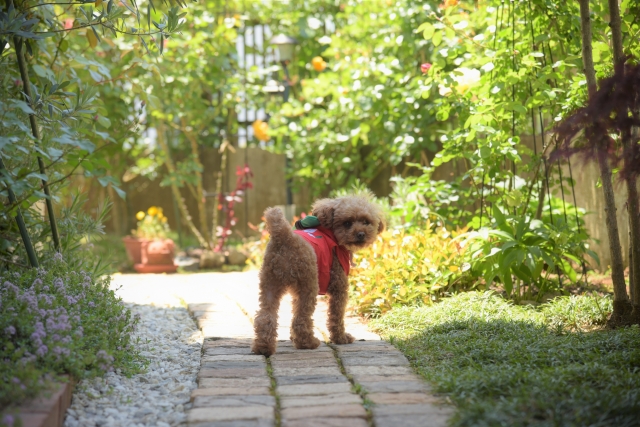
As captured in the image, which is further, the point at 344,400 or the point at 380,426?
the point at 344,400

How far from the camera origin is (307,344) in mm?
3727

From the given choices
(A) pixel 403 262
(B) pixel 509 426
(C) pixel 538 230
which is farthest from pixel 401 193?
(B) pixel 509 426

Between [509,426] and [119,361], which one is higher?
[119,361]

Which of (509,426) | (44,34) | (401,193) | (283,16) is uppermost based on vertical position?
(283,16)

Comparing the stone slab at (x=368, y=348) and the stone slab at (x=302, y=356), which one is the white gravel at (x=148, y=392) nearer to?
the stone slab at (x=302, y=356)

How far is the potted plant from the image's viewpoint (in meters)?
8.20

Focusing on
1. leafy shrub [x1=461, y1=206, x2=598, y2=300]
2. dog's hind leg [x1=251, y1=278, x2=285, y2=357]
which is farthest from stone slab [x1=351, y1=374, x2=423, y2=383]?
leafy shrub [x1=461, y1=206, x2=598, y2=300]

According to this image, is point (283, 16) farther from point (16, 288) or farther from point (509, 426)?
point (509, 426)

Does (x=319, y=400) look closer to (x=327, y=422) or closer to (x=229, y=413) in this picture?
(x=327, y=422)

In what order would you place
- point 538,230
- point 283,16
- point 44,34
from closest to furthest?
point 44,34 → point 538,230 → point 283,16

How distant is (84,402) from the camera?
9.53 feet

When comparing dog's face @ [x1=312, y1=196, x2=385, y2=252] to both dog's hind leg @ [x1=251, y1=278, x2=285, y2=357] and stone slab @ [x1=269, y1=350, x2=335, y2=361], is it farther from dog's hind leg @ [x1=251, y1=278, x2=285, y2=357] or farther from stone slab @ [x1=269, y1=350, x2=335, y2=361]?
stone slab @ [x1=269, y1=350, x2=335, y2=361]

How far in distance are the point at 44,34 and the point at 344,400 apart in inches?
95.7

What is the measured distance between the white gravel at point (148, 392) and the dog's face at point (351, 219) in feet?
3.47
